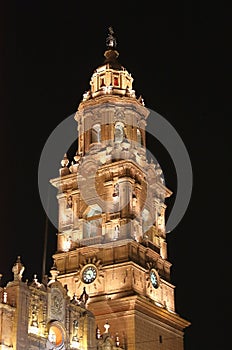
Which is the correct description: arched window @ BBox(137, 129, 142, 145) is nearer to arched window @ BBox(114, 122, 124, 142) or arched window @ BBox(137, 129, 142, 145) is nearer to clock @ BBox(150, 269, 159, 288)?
arched window @ BBox(114, 122, 124, 142)

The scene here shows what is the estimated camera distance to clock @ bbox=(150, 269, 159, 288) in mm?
73188

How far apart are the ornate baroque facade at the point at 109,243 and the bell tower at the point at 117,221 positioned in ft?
0.34

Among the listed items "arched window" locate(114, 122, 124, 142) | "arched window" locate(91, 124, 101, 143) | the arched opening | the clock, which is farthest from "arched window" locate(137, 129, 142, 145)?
the clock

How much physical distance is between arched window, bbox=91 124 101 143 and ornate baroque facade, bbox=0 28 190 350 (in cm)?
12

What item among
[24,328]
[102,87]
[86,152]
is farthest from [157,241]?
[24,328]

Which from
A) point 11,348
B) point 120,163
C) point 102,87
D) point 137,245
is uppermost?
point 102,87

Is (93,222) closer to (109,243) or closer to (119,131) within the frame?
(109,243)

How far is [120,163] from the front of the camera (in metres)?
75.9

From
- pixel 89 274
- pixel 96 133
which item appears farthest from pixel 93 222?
pixel 96 133

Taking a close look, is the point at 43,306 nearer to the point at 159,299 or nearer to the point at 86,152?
the point at 159,299

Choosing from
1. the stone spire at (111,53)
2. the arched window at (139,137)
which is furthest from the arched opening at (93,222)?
the stone spire at (111,53)

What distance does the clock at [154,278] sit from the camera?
73.2 metres

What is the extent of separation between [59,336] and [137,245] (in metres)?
15.5

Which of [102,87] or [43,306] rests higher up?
[102,87]
